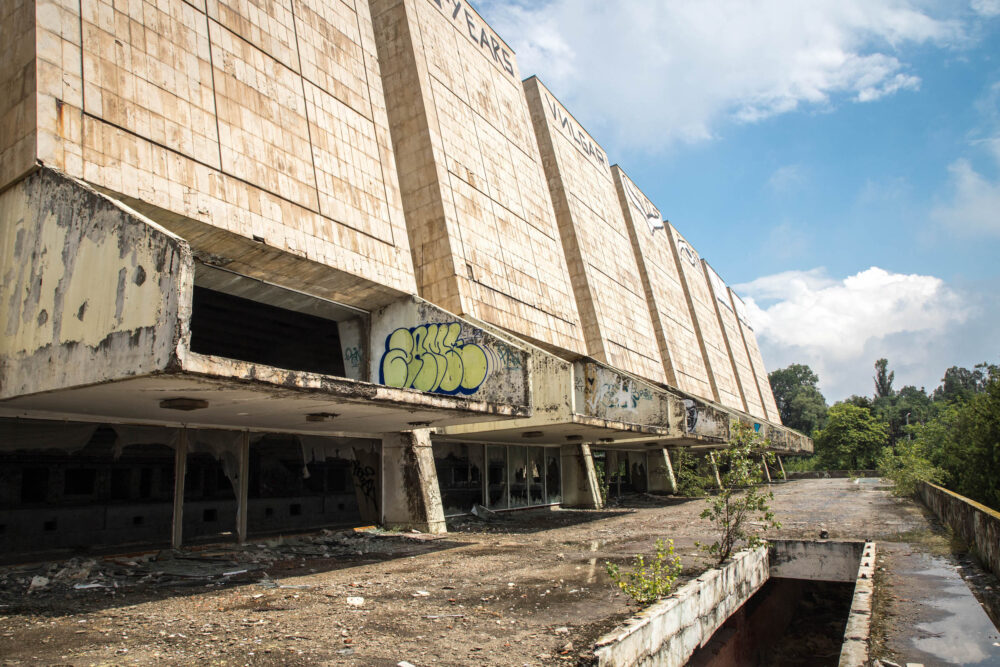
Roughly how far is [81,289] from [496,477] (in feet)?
44.0

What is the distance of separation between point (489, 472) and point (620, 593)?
36.9 feet

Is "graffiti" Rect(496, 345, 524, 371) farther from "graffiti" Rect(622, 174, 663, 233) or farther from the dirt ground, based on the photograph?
"graffiti" Rect(622, 174, 663, 233)

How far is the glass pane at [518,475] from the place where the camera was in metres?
19.3

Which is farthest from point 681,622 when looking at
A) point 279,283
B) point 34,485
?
point 34,485

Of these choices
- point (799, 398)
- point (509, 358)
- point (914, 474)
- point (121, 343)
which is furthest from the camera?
point (799, 398)

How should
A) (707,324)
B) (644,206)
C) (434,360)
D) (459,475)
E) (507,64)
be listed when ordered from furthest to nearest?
1. (707,324)
2. (644,206)
3. (507,64)
4. (459,475)
5. (434,360)

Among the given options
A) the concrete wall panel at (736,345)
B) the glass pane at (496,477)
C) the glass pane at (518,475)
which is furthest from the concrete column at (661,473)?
the concrete wall panel at (736,345)

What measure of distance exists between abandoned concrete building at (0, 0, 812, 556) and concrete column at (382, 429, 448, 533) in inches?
2.6

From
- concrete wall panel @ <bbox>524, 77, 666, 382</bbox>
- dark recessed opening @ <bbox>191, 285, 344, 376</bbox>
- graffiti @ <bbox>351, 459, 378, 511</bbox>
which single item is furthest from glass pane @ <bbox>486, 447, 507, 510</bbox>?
concrete wall panel @ <bbox>524, 77, 666, 382</bbox>

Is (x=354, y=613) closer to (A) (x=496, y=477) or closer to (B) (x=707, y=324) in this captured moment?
(A) (x=496, y=477)

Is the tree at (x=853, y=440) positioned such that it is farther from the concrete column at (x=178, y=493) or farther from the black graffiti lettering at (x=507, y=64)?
the concrete column at (x=178, y=493)

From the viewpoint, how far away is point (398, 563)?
9445mm

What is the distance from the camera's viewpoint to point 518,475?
64.7 ft

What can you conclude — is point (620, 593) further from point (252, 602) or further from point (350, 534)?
point (350, 534)
